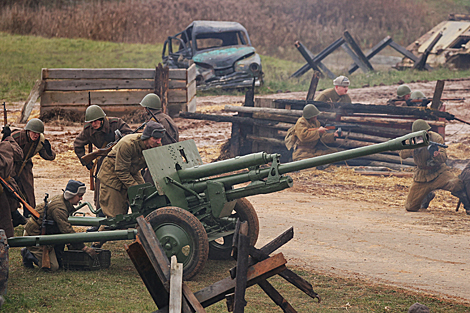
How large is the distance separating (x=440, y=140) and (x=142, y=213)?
5.52 meters

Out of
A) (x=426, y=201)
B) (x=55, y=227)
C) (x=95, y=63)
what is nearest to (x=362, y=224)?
(x=426, y=201)

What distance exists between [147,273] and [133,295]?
1.89m

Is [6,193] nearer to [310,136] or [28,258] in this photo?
[28,258]

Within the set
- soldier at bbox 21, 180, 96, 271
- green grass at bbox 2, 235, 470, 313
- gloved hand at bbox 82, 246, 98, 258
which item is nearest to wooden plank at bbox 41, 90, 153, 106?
soldier at bbox 21, 180, 96, 271

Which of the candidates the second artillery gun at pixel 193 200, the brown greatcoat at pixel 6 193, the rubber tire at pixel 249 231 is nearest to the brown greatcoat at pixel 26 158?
the brown greatcoat at pixel 6 193

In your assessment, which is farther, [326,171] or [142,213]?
[326,171]

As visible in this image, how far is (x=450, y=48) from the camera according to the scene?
24234mm

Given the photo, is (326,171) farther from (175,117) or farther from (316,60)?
(316,60)

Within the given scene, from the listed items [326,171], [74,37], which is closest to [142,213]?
[326,171]

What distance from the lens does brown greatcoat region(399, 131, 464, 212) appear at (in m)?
9.70

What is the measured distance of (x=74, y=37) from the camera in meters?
31.3

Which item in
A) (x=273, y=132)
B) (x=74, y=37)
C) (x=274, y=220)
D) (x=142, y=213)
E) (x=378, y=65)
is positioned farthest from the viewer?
(x=74, y=37)

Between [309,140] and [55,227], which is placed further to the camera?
[309,140]

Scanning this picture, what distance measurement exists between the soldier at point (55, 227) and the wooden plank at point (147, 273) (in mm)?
2806
